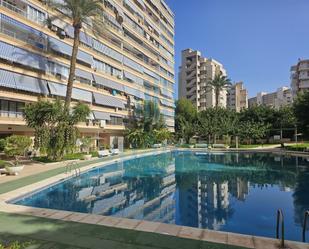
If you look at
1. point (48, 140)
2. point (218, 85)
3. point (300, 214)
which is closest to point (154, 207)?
point (300, 214)

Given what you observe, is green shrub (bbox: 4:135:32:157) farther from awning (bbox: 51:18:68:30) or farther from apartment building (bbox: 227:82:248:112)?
apartment building (bbox: 227:82:248:112)

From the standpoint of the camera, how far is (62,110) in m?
25.2

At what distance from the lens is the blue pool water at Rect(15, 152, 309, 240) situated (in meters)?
10.8

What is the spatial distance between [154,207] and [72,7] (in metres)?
23.8

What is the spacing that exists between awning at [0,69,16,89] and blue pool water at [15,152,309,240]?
12.8 m

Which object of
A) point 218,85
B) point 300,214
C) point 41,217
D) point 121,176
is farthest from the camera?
point 218,85

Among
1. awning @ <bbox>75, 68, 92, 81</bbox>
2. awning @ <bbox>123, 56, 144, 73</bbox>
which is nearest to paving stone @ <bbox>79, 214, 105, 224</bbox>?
awning @ <bbox>75, 68, 92, 81</bbox>

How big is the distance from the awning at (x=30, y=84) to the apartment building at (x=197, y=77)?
230 ft

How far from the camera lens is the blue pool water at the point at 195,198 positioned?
1079 centimetres

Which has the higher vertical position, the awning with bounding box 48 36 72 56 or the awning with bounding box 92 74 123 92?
the awning with bounding box 48 36 72 56

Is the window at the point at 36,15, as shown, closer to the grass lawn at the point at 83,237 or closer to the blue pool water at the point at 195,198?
the blue pool water at the point at 195,198

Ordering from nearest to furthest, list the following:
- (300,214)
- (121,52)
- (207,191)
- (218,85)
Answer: (300,214) < (207,191) < (121,52) < (218,85)

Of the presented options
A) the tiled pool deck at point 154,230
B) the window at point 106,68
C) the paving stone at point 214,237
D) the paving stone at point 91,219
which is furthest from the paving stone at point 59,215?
the window at point 106,68

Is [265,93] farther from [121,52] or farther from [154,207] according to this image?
[154,207]
